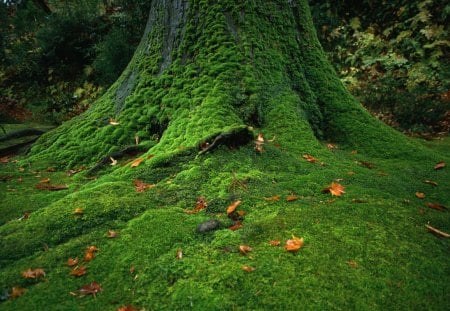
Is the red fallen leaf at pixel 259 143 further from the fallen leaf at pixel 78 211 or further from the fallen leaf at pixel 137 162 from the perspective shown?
the fallen leaf at pixel 78 211

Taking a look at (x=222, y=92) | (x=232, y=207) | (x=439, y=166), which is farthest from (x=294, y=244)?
(x=439, y=166)

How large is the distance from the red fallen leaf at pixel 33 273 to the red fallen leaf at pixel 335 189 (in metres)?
2.39

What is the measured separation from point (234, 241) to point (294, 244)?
0.43 meters

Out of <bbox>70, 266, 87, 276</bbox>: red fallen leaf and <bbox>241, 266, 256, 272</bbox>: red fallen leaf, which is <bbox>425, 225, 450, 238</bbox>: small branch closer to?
<bbox>241, 266, 256, 272</bbox>: red fallen leaf

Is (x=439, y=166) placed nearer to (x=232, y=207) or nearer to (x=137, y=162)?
(x=232, y=207)

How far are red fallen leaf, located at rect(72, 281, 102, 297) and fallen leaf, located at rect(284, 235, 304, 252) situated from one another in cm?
127

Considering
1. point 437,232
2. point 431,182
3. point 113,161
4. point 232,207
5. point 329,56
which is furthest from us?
point 329,56

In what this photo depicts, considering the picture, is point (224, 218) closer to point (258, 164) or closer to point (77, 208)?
Answer: point (258, 164)

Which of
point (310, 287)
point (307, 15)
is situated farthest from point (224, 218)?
point (307, 15)

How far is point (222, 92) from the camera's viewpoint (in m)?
4.25

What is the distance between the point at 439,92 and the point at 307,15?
16.4ft

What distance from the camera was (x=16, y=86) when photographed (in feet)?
46.7

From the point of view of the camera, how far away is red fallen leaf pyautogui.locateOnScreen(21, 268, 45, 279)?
7.52ft

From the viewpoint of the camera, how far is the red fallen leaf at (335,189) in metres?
3.08
